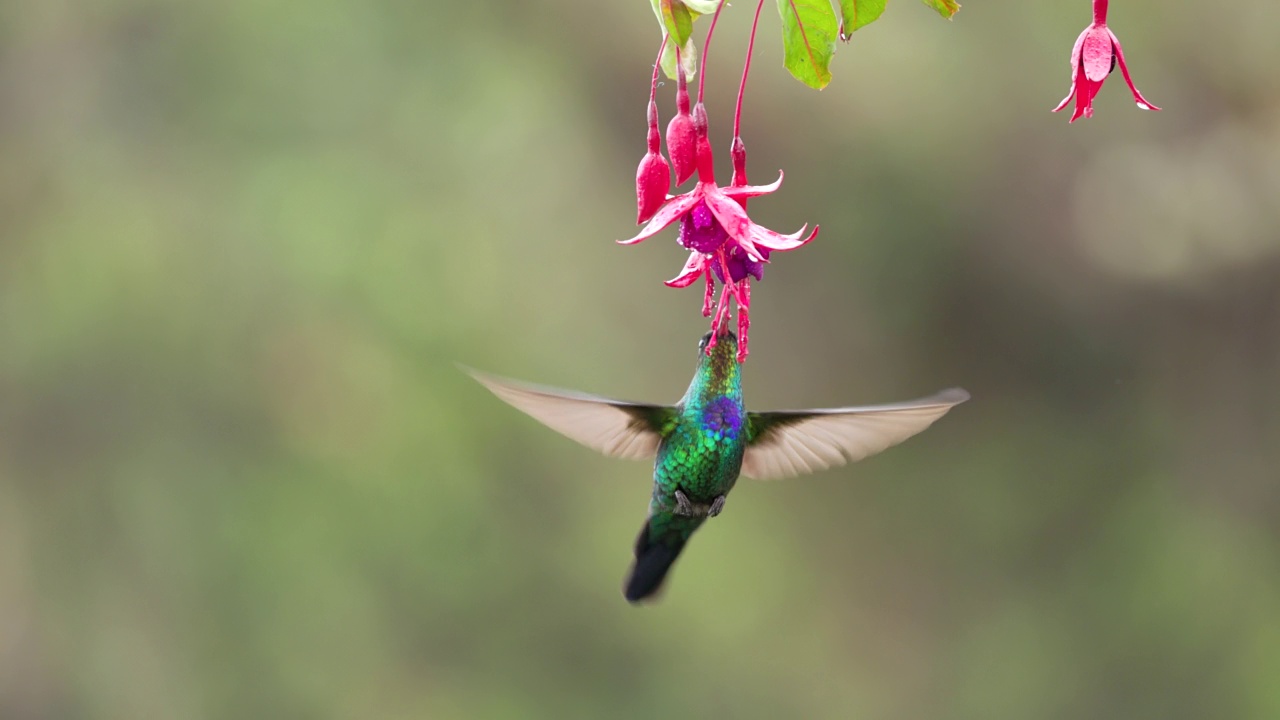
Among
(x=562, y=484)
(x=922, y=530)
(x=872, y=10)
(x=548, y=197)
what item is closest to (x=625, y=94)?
(x=548, y=197)

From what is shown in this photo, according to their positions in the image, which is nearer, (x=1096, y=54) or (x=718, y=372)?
(x=1096, y=54)

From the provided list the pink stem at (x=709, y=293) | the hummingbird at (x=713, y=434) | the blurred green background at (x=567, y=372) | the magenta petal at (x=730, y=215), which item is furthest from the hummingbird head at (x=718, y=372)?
the blurred green background at (x=567, y=372)

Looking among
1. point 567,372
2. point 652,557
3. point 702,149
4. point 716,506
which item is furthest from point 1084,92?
point 567,372

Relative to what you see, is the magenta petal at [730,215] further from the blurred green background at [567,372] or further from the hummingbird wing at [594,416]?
the blurred green background at [567,372]

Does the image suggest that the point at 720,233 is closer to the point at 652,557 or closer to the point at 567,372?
the point at 652,557

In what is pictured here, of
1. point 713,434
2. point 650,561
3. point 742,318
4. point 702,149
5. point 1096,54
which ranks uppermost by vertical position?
point 1096,54

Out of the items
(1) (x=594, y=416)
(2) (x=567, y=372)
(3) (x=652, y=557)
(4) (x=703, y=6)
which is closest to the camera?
(4) (x=703, y=6)

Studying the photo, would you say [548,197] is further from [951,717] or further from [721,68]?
[951,717]

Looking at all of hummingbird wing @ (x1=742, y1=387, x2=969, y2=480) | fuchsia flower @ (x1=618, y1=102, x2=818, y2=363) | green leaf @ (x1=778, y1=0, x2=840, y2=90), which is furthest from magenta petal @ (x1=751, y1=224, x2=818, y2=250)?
hummingbird wing @ (x1=742, y1=387, x2=969, y2=480)
